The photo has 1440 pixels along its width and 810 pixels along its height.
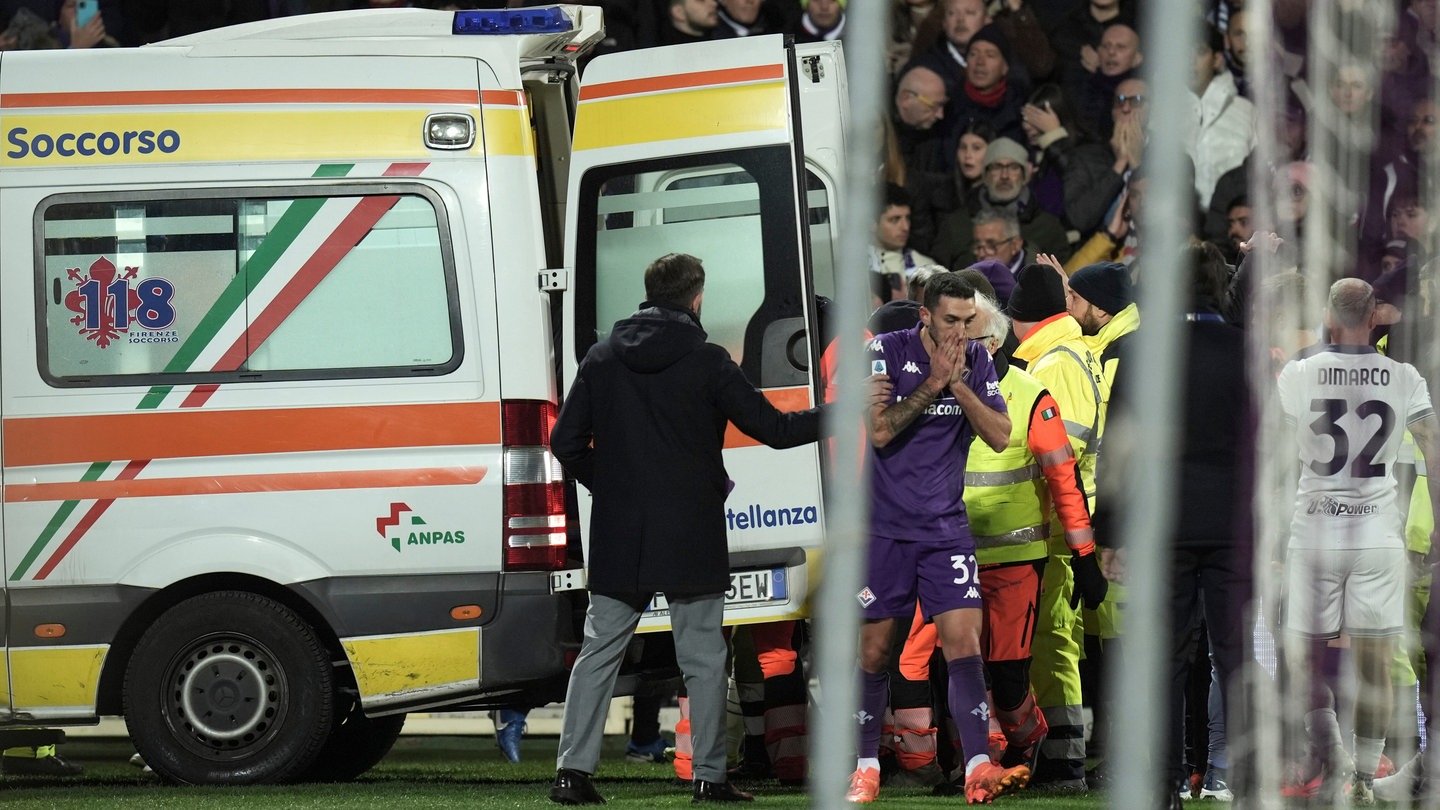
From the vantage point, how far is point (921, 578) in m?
6.67

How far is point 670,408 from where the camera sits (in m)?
6.55

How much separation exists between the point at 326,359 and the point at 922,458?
6.71 ft

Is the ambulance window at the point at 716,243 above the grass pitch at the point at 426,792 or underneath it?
above

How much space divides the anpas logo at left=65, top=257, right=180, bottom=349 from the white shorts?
384 centimetres

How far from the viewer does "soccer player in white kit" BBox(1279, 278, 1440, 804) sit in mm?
6625

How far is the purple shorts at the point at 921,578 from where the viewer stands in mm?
6609

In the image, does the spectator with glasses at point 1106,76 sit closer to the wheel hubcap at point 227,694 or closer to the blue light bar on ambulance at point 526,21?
the blue light bar on ambulance at point 526,21

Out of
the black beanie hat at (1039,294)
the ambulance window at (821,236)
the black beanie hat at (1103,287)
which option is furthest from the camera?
the ambulance window at (821,236)

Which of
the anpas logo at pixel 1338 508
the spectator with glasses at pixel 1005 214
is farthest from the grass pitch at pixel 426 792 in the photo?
the spectator with glasses at pixel 1005 214

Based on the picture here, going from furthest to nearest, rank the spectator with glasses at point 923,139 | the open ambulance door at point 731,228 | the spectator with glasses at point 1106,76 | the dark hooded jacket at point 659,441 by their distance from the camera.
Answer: the spectator with glasses at point 1106,76, the spectator with glasses at point 923,139, the open ambulance door at point 731,228, the dark hooded jacket at point 659,441

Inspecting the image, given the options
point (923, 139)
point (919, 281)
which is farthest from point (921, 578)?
point (923, 139)

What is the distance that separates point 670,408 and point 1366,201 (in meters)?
2.92

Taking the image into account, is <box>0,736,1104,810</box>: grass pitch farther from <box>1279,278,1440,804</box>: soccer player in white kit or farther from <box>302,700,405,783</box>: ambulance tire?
<box>1279,278,1440,804</box>: soccer player in white kit

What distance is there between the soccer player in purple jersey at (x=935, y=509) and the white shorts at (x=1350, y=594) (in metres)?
1.09
